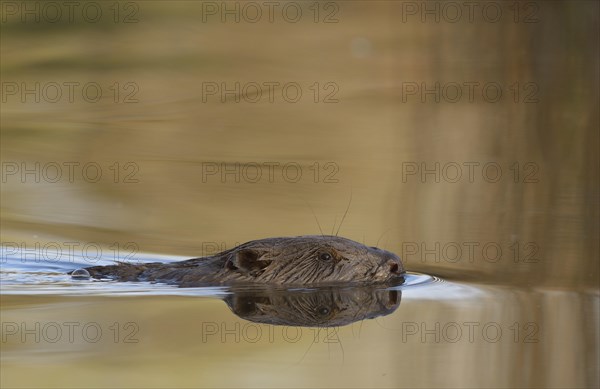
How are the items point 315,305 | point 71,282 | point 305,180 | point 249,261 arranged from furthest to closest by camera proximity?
point 305,180
point 71,282
point 249,261
point 315,305

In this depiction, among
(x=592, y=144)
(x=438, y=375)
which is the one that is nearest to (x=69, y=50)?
(x=592, y=144)

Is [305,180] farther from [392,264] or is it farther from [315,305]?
[315,305]

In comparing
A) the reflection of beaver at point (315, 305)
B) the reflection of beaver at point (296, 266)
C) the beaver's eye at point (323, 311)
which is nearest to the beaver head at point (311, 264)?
the reflection of beaver at point (296, 266)

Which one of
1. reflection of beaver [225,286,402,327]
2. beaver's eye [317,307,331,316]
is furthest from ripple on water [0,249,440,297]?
beaver's eye [317,307,331,316]

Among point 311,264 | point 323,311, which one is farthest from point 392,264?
point 323,311

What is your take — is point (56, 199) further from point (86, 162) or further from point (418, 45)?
point (418, 45)

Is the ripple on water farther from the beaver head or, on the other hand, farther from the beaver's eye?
the beaver's eye

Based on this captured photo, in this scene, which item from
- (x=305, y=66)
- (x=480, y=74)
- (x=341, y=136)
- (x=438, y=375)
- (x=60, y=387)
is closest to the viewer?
(x=60, y=387)

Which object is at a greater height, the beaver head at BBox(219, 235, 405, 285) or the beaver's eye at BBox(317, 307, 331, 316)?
the beaver head at BBox(219, 235, 405, 285)
